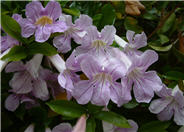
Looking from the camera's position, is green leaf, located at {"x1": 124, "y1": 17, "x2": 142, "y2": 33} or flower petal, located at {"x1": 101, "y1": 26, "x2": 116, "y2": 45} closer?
flower petal, located at {"x1": 101, "y1": 26, "x2": 116, "y2": 45}

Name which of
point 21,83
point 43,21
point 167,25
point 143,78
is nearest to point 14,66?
point 21,83

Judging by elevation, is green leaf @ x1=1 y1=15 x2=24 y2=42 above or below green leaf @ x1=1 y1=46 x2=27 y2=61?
above

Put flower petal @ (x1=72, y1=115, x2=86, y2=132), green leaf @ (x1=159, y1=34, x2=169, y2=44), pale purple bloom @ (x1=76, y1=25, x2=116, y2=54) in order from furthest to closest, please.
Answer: green leaf @ (x1=159, y1=34, x2=169, y2=44)
pale purple bloom @ (x1=76, y1=25, x2=116, y2=54)
flower petal @ (x1=72, y1=115, x2=86, y2=132)

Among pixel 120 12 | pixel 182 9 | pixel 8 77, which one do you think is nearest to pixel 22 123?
pixel 8 77

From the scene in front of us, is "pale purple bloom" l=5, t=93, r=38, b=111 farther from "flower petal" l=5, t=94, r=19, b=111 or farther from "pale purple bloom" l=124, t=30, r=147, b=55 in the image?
"pale purple bloom" l=124, t=30, r=147, b=55

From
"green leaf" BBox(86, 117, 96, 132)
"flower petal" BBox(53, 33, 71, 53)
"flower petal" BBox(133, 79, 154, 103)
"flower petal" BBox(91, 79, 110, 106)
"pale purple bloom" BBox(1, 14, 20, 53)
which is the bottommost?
"green leaf" BBox(86, 117, 96, 132)

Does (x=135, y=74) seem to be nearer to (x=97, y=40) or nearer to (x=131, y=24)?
(x=97, y=40)

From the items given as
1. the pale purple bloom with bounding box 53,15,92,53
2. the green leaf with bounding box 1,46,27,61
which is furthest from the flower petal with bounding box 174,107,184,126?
the green leaf with bounding box 1,46,27,61

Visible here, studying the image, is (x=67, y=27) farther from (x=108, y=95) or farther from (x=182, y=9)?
(x=182, y=9)
